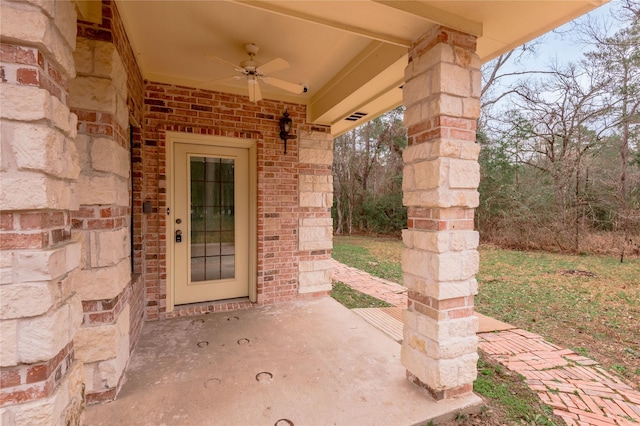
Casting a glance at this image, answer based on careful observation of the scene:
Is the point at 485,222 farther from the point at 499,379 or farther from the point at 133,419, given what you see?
the point at 133,419

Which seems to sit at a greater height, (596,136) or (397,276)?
(596,136)

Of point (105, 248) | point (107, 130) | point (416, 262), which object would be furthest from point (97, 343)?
point (416, 262)

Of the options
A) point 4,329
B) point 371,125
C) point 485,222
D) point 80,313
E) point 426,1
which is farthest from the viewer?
point 371,125

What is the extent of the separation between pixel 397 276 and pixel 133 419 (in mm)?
4913

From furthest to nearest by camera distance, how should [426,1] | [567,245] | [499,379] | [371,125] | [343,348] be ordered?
[371,125] < [567,245] < [343,348] < [499,379] < [426,1]

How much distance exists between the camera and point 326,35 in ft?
8.28

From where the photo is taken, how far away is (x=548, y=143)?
358 inches

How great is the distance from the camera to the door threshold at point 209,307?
3.44m

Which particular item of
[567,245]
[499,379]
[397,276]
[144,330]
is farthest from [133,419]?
[567,245]

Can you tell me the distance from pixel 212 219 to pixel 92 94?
1.99 meters

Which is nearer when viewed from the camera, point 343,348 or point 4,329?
point 4,329

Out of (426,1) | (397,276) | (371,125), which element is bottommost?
(397,276)

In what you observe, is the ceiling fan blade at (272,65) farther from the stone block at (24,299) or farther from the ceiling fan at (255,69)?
the stone block at (24,299)

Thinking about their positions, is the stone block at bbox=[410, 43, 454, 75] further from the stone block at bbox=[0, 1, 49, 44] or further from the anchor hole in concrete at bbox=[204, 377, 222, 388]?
the anchor hole in concrete at bbox=[204, 377, 222, 388]
